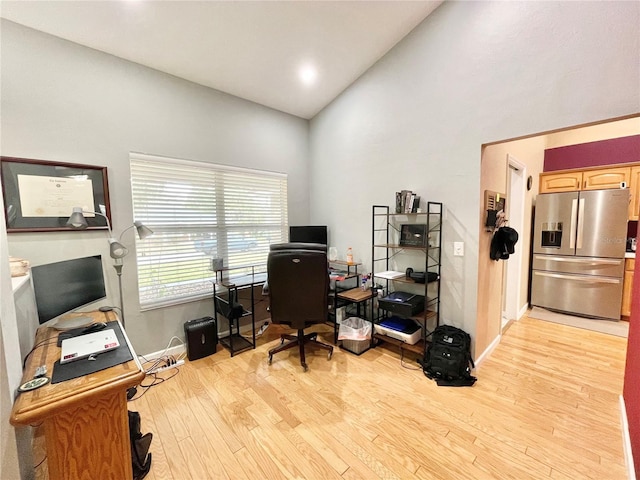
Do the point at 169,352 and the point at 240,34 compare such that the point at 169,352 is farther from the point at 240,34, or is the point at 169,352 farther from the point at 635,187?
the point at 635,187

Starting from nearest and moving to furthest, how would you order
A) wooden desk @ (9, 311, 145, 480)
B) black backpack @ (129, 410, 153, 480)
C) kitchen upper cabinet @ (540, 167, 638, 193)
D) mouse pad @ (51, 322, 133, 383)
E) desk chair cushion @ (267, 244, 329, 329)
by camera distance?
wooden desk @ (9, 311, 145, 480) < mouse pad @ (51, 322, 133, 383) < black backpack @ (129, 410, 153, 480) < desk chair cushion @ (267, 244, 329, 329) < kitchen upper cabinet @ (540, 167, 638, 193)

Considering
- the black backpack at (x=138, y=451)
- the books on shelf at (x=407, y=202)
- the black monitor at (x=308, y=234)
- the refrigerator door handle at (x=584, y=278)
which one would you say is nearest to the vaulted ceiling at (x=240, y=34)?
the books on shelf at (x=407, y=202)

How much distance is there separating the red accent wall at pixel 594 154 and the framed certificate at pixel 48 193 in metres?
5.95

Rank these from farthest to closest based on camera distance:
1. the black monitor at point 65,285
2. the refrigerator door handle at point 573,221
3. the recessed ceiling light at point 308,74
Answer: the refrigerator door handle at point 573,221, the recessed ceiling light at point 308,74, the black monitor at point 65,285

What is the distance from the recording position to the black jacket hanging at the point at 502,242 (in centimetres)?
248

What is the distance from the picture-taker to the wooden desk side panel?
107 cm

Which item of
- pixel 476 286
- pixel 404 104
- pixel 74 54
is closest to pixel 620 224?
pixel 476 286

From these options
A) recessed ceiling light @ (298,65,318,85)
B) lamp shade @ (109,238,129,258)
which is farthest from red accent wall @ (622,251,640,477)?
lamp shade @ (109,238,129,258)

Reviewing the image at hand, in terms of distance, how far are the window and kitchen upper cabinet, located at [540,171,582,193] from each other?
4082 millimetres

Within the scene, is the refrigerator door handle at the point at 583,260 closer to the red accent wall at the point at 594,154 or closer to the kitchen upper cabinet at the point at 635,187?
the kitchen upper cabinet at the point at 635,187

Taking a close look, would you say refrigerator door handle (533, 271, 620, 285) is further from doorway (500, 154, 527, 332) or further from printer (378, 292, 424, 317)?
printer (378, 292, 424, 317)

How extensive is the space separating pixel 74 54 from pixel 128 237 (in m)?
1.60

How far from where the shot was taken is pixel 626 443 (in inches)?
61.0

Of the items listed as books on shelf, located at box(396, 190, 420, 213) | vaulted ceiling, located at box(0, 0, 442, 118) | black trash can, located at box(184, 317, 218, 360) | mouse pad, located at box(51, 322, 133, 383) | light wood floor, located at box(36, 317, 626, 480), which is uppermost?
vaulted ceiling, located at box(0, 0, 442, 118)
